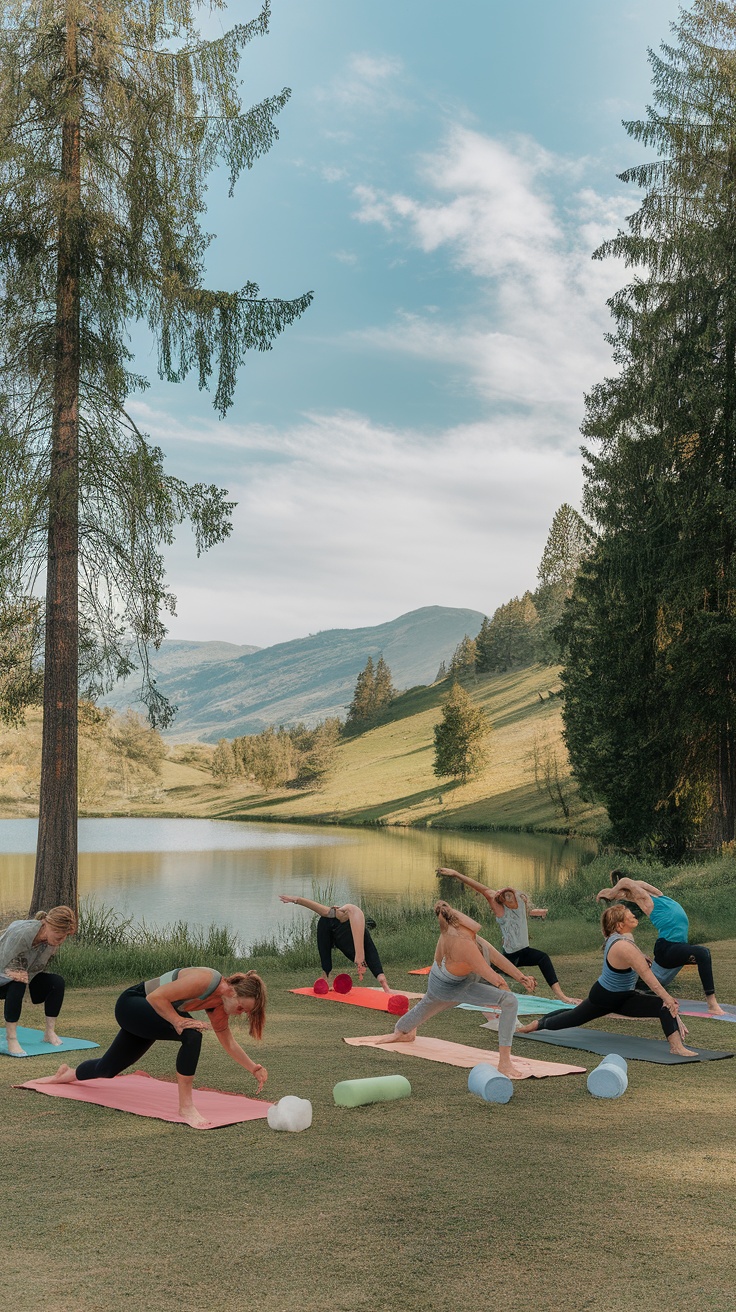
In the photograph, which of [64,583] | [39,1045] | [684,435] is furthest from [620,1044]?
[684,435]

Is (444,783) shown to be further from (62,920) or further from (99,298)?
(62,920)

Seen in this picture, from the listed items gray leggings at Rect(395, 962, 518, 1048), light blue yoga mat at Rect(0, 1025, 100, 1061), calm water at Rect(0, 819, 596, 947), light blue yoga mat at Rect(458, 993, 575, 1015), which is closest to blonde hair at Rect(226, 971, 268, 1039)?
gray leggings at Rect(395, 962, 518, 1048)

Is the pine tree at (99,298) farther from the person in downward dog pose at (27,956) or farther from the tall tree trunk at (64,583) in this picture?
the person in downward dog pose at (27,956)

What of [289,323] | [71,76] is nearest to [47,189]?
[71,76]

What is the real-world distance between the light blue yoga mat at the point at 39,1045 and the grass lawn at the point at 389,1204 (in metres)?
0.73

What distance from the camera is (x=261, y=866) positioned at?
154ft

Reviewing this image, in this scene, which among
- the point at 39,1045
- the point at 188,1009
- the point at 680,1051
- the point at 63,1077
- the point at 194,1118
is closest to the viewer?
the point at 194,1118

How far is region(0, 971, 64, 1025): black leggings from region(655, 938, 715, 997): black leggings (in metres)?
5.94

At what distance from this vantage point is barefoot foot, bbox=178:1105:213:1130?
22.7 ft

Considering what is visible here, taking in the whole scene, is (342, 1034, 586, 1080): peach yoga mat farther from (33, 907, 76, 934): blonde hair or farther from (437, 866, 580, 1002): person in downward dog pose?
(33, 907, 76, 934): blonde hair

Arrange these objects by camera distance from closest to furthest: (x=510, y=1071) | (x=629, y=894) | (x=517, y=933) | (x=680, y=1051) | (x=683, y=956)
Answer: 1. (x=510, y=1071)
2. (x=680, y=1051)
3. (x=629, y=894)
4. (x=683, y=956)
5. (x=517, y=933)

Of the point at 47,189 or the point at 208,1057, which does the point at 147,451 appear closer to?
the point at 47,189

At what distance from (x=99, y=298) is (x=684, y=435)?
16386 mm

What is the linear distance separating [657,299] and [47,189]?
1766cm
